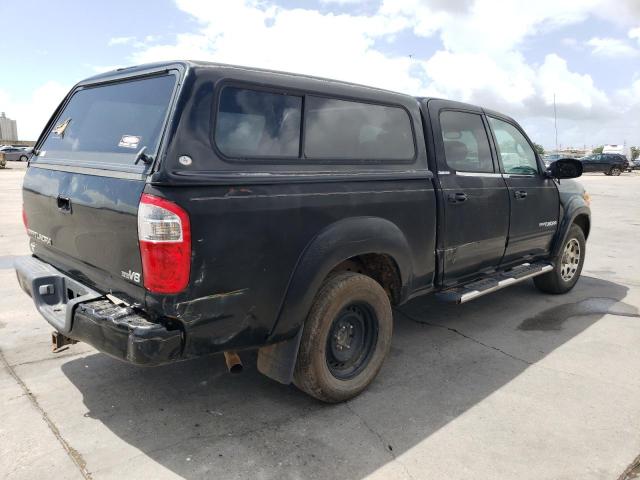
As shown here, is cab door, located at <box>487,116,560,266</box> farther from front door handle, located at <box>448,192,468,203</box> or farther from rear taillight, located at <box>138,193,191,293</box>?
rear taillight, located at <box>138,193,191,293</box>

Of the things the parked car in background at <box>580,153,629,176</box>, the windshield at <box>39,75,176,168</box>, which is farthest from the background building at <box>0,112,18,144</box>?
the windshield at <box>39,75,176,168</box>

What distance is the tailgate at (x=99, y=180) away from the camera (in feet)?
8.57

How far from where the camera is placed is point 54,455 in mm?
2732

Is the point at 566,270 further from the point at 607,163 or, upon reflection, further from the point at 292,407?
the point at 607,163

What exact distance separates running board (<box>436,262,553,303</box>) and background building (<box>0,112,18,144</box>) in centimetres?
8673

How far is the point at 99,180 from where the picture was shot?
2.81 meters

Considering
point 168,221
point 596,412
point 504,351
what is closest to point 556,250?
point 504,351

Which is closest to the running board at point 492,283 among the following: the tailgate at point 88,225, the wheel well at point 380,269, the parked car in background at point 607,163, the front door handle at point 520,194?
the wheel well at point 380,269

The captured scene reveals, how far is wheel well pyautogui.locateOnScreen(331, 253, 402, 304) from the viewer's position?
3510 mm

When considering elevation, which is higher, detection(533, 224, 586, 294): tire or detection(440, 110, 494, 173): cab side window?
detection(440, 110, 494, 173): cab side window

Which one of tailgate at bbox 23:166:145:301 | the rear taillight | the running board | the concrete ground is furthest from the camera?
the running board

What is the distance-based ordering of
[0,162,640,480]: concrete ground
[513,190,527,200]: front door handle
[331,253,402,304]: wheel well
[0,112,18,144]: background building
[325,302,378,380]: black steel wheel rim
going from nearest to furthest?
[0,162,640,480]: concrete ground → [325,302,378,380]: black steel wheel rim → [331,253,402,304]: wheel well → [513,190,527,200]: front door handle → [0,112,18,144]: background building

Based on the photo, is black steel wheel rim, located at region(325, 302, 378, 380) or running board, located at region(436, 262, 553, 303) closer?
black steel wheel rim, located at region(325, 302, 378, 380)

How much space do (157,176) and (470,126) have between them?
3.02m
